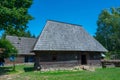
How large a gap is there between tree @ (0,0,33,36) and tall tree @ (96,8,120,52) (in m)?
40.6

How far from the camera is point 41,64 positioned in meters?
26.4

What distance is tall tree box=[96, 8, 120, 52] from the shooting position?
201 feet

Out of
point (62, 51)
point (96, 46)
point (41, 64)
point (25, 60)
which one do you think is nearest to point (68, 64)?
point (62, 51)

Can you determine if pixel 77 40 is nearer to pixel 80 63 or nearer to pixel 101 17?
pixel 80 63

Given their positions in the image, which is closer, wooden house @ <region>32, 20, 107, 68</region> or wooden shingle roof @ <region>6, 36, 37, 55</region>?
wooden house @ <region>32, 20, 107, 68</region>

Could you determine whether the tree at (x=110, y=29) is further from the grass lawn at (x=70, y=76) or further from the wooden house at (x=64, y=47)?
the grass lawn at (x=70, y=76)

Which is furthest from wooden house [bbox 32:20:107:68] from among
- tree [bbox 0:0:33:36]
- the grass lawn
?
the grass lawn

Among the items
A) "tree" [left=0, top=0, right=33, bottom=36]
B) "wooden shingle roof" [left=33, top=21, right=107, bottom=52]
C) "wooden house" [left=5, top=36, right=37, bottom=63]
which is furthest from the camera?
"wooden house" [left=5, top=36, right=37, bottom=63]

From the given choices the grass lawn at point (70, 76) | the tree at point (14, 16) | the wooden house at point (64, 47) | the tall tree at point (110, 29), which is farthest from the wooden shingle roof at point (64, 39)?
the tall tree at point (110, 29)

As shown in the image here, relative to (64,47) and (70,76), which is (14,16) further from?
(70,76)

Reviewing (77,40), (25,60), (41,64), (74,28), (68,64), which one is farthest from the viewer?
(25,60)

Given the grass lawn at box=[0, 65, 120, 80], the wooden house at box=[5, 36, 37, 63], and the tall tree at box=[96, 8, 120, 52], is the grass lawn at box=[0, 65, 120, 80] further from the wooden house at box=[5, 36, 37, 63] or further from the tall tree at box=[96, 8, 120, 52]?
the tall tree at box=[96, 8, 120, 52]

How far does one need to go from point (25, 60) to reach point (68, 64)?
658 inches

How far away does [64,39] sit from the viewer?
2952 cm
